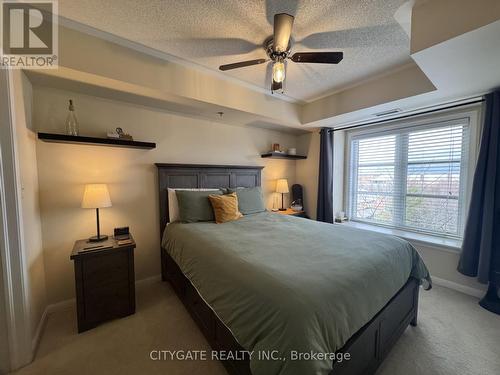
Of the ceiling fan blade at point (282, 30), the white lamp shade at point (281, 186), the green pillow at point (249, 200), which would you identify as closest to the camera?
the ceiling fan blade at point (282, 30)

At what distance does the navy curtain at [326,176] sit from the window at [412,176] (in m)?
0.57

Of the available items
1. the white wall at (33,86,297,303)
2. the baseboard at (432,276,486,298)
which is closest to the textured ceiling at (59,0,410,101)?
the white wall at (33,86,297,303)

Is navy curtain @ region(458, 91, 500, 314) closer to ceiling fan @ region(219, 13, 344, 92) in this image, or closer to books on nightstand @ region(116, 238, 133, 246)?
ceiling fan @ region(219, 13, 344, 92)

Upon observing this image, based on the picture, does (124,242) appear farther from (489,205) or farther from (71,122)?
(489,205)

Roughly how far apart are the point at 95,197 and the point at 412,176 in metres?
4.16

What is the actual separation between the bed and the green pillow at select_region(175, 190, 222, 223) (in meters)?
0.21

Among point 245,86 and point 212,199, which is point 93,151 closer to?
point 212,199

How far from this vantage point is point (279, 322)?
3.17ft

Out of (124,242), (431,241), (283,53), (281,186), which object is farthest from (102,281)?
(431,241)

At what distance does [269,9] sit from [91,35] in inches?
62.0

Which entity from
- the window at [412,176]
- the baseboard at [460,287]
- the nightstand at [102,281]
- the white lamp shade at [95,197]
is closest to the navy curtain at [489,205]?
the baseboard at [460,287]

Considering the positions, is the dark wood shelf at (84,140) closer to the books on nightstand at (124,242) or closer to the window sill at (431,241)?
the books on nightstand at (124,242)

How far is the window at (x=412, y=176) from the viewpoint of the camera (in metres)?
2.73

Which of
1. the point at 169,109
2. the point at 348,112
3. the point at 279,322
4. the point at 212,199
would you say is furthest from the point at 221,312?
the point at 348,112
